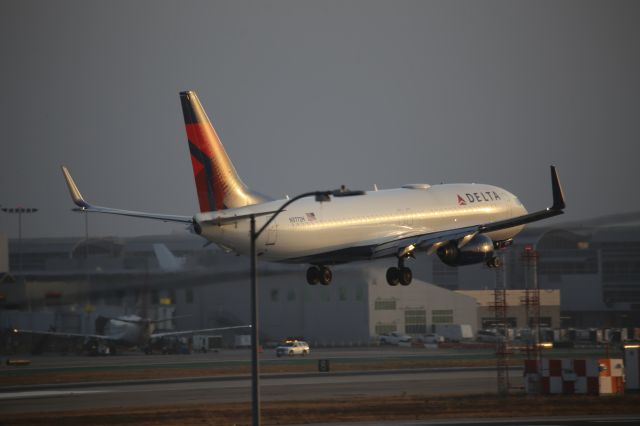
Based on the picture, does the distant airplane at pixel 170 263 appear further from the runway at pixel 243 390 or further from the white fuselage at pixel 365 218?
the white fuselage at pixel 365 218

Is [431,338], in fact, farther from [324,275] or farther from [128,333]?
[324,275]

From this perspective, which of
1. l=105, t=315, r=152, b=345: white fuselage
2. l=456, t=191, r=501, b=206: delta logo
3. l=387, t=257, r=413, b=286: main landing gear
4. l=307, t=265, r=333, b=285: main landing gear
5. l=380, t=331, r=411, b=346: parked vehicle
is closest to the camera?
l=307, t=265, r=333, b=285: main landing gear

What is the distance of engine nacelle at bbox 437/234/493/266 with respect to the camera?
81062 millimetres

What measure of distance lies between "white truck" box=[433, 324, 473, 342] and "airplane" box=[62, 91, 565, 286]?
48010 mm

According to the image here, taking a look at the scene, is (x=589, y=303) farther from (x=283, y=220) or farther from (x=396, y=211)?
(x=283, y=220)

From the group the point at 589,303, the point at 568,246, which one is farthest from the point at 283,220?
the point at 568,246

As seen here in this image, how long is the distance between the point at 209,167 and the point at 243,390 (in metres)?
23.4

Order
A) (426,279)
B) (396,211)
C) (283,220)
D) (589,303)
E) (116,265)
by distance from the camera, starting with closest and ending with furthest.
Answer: (283,220)
(396,211)
(116,265)
(589,303)
(426,279)

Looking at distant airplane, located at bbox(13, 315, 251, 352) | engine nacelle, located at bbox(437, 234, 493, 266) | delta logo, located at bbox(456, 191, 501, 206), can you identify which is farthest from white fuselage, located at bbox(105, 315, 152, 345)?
engine nacelle, located at bbox(437, 234, 493, 266)

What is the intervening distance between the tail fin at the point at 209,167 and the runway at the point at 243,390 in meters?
16.1

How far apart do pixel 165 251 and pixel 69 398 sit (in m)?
28.3

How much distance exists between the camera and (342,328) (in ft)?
416

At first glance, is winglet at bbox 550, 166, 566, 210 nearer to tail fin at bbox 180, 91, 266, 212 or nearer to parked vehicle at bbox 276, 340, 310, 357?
tail fin at bbox 180, 91, 266, 212

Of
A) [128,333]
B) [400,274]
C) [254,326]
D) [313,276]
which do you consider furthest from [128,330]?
[254,326]
